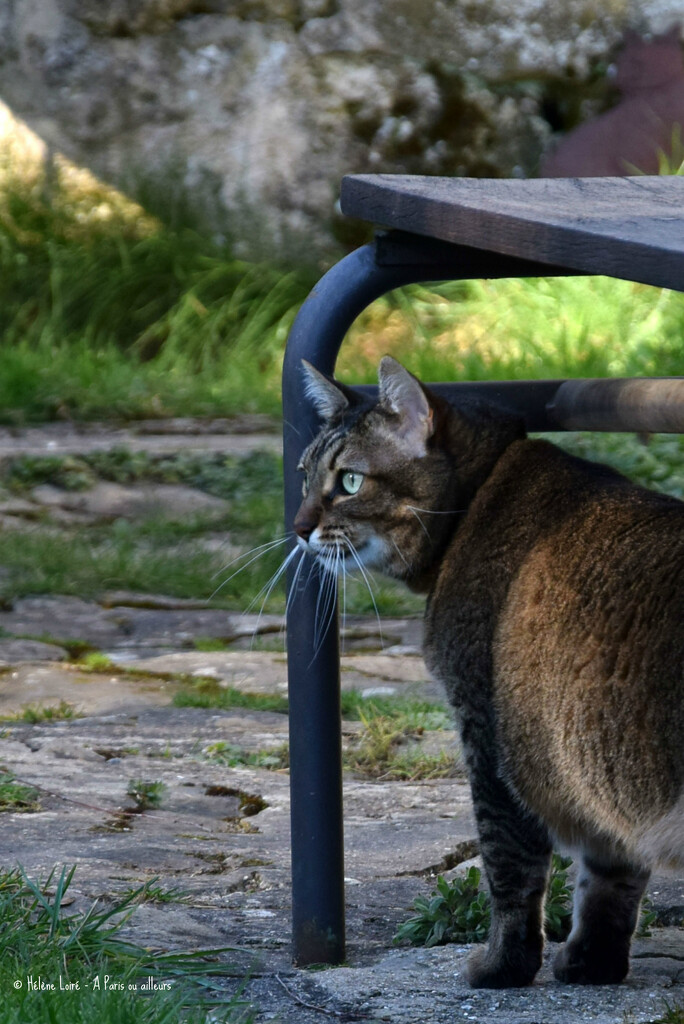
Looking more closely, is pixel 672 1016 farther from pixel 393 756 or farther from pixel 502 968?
pixel 393 756

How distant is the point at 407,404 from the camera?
2340mm

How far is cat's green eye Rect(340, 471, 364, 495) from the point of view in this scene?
2.34m

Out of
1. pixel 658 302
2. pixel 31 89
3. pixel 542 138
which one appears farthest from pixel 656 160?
pixel 31 89

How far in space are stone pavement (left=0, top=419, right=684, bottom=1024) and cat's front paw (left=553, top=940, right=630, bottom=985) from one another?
Result: 34 mm

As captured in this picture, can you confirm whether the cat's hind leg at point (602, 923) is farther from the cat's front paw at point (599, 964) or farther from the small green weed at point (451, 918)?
the small green weed at point (451, 918)

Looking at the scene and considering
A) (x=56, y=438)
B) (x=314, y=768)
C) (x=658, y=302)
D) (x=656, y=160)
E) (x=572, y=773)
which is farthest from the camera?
(x=656, y=160)

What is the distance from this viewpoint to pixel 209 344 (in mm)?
7688

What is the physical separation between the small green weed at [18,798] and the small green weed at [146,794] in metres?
0.23

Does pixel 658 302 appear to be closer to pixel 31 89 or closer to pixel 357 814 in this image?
pixel 31 89

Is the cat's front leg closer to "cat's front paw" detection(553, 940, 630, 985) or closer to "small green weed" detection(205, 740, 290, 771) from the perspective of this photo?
"cat's front paw" detection(553, 940, 630, 985)

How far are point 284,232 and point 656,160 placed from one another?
232cm

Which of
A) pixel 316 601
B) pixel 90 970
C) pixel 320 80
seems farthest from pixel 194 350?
pixel 90 970

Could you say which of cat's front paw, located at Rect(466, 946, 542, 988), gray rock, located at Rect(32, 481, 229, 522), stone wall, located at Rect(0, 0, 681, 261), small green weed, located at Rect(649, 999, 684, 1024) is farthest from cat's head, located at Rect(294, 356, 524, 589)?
stone wall, located at Rect(0, 0, 681, 261)

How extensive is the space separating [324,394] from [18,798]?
1302 millimetres
